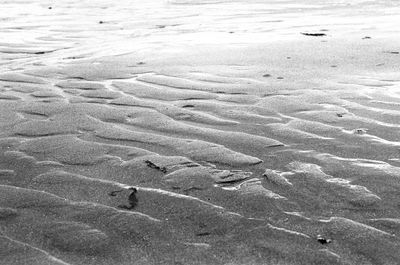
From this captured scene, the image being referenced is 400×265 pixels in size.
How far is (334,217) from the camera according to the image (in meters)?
2.26

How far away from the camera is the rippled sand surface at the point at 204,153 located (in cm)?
210

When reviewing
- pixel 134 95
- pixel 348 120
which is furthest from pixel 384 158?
pixel 134 95

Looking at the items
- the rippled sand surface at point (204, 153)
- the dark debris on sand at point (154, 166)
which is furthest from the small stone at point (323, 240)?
the dark debris on sand at point (154, 166)

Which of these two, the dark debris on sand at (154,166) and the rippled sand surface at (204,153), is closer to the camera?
the rippled sand surface at (204,153)

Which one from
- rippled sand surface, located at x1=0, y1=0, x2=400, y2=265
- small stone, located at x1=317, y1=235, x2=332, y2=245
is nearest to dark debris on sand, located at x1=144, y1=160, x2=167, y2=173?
rippled sand surface, located at x1=0, y1=0, x2=400, y2=265

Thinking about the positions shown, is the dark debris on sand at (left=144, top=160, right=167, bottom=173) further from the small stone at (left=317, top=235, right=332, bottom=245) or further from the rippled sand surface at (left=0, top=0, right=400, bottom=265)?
the small stone at (left=317, top=235, right=332, bottom=245)

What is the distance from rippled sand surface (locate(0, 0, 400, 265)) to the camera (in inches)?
82.8

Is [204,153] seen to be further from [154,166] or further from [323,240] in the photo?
[323,240]

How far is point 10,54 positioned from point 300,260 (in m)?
4.86

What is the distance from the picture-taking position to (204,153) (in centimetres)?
295

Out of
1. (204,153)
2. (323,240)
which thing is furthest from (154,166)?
(323,240)

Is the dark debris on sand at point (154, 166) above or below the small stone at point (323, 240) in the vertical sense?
above

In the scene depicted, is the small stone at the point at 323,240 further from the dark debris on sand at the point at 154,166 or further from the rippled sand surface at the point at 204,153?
the dark debris on sand at the point at 154,166

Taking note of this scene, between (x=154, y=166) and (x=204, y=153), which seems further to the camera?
(x=204, y=153)
